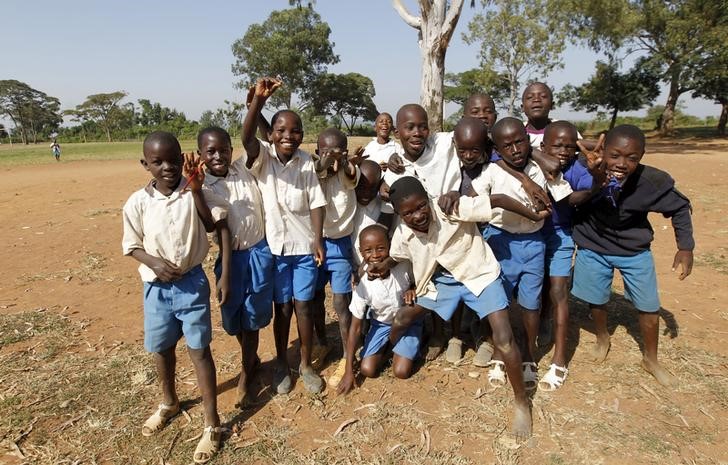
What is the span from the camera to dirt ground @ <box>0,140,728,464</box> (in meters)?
2.56

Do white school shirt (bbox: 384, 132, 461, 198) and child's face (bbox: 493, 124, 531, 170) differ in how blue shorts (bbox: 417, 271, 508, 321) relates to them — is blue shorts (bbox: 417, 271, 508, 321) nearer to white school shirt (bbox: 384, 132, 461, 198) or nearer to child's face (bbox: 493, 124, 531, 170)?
white school shirt (bbox: 384, 132, 461, 198)

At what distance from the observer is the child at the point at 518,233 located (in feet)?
9.47

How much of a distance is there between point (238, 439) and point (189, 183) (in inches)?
60.4

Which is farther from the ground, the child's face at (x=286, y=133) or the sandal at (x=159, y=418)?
the child's face at (x=286, y=133)

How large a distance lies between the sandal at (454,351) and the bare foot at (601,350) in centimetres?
100

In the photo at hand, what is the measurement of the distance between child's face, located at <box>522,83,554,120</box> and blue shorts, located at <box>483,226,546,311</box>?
109cm

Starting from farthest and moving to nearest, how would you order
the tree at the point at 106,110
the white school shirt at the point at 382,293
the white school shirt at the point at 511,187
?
the tree at the point at 106,110, the white school shirt at the point at 382,293, the white school shirt at the point at 511,187

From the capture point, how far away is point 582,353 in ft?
11.7

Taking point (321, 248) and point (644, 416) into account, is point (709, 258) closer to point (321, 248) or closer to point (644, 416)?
point (644, 416)

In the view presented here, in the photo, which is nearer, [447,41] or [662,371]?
[662,371]

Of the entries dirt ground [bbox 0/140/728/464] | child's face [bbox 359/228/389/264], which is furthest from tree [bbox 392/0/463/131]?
child's face [bbox 359/228/389/264]

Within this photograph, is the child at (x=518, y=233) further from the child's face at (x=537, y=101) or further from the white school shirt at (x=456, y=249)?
the child's face at (x=537, y=101)

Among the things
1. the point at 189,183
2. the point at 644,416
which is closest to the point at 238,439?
the point at 189,183

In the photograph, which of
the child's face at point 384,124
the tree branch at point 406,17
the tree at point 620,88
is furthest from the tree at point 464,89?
the child's face at point 384,124
